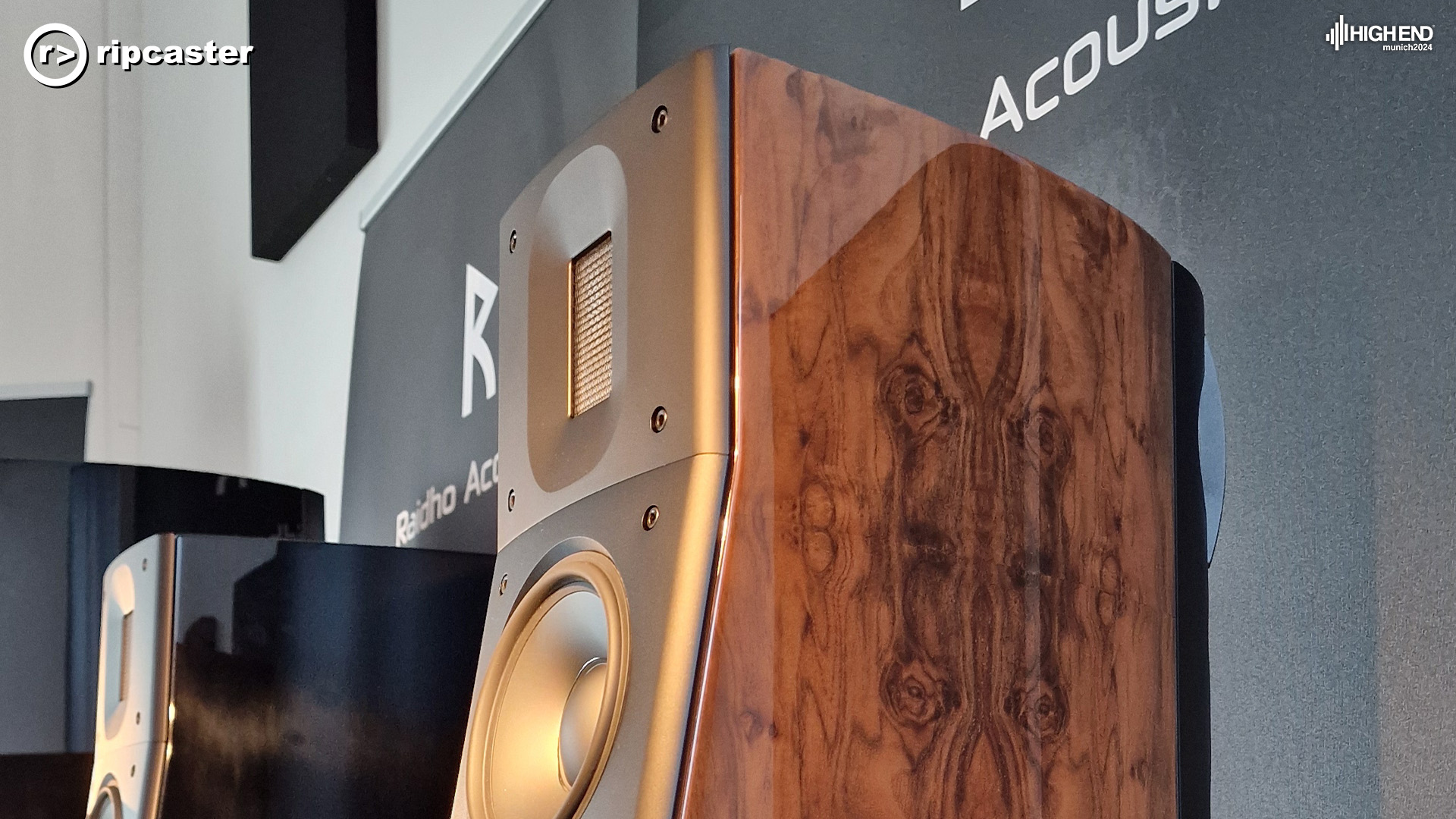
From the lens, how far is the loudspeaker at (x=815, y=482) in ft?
1.65

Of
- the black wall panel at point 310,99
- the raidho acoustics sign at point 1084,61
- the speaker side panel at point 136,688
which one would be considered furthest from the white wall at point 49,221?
the raidho acoustics sign at point 1084,61

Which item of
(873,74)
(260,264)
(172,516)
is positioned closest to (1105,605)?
(873,74)

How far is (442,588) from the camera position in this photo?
1.11 meters

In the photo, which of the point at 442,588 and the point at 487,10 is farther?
the point at 487,10

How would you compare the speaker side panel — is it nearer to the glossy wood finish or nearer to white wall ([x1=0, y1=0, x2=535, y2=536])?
the glossy wood finish

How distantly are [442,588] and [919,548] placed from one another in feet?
2.13

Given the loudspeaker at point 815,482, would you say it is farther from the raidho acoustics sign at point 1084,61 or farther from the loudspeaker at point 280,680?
the loudspeaker at point 280,680

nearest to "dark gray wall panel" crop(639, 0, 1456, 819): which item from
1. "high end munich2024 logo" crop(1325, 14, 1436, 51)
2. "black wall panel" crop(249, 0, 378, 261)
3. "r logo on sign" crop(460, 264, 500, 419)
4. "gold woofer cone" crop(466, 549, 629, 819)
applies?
"high end munich2024 logo" crop(1325, 14, 1436, 51)

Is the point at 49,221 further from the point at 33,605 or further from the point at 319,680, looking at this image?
the point at 319,680

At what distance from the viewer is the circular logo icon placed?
3.26m

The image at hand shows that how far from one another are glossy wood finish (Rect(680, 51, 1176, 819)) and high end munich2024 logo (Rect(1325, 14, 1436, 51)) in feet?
0.70

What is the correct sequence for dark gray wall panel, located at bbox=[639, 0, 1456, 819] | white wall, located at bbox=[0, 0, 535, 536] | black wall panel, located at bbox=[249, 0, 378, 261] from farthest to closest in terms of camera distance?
1. white wall, located at bbox=[0, 0, 535, 536]
2. black wall panel, located at bbox=[249, 0, 378, 261]
3. dark gray wall panel, located at bbox=[639, 0, 1456, 819]

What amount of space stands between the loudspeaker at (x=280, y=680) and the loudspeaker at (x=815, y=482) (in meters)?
0.44

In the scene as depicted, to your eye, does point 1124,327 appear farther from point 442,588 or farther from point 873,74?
point 442,588
